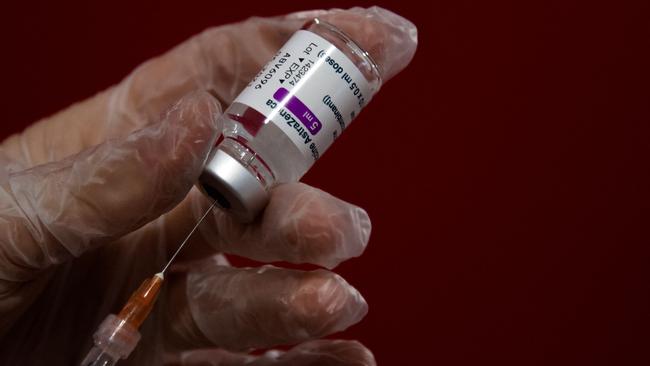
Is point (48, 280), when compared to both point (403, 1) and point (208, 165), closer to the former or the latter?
point (208, 165)

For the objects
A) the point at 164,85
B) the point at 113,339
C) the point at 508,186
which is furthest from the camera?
the point at 508,186

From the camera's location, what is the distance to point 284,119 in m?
0.84

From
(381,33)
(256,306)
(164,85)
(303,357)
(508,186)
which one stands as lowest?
(303,357)

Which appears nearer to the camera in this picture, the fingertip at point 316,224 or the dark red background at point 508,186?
the fingertip at point 316,224

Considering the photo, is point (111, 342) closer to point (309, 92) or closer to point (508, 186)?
point (309, 92)

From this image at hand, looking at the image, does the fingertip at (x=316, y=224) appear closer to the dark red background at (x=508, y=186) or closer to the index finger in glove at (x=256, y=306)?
the index finger in glove at (x=256, y=306)

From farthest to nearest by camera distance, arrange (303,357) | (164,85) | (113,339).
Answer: (164,85) → (303,357) → (113,339)

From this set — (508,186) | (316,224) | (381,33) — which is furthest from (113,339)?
(508,186)

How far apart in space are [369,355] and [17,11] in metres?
1.27

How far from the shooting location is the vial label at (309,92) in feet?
2.76

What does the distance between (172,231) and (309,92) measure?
40 centimetres

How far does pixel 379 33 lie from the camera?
97cm

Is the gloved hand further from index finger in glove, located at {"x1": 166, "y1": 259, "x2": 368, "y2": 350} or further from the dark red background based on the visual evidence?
the dark red background

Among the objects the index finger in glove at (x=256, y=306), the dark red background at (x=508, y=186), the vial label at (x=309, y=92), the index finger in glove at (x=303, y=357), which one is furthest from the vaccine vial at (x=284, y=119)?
the dark red background at (x=508, y=186)
